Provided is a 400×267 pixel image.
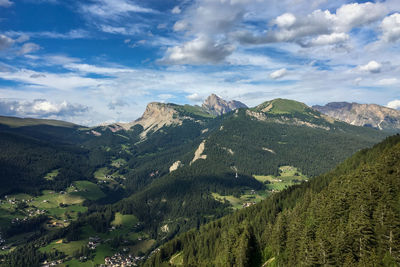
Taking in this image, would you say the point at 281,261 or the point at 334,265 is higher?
the point at 334,265

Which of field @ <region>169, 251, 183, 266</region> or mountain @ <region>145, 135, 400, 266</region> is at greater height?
mountain @ <region>145, 135, 400, 266</region>

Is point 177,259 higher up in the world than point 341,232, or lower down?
lower down

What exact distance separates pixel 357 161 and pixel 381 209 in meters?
91.4

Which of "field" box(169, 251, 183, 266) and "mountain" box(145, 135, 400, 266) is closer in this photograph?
"mountain" box(145, 135, 400, 266)

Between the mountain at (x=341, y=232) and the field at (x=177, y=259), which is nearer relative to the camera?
the mountain at (x=341, y=232)

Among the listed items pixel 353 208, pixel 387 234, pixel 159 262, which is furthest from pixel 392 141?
pixel 159 262

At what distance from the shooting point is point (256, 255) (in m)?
92.6

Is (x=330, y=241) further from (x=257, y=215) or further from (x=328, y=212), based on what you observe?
(x=257, y=215)

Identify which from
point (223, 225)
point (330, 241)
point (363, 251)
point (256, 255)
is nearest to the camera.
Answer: point (363, 251)

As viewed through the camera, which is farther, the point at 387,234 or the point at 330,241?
the point at 330,241

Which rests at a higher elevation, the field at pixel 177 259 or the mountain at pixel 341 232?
the mountain at pixel 341 232

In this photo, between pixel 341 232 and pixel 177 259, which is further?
pixel 177 259

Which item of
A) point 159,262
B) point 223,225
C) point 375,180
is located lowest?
point 159,262

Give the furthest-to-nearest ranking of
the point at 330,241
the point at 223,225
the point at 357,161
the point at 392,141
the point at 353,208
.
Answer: the point at 223,225 → the point at 357,161 → the point at 392,141 → the point at 353,208 → the point at 330,241
